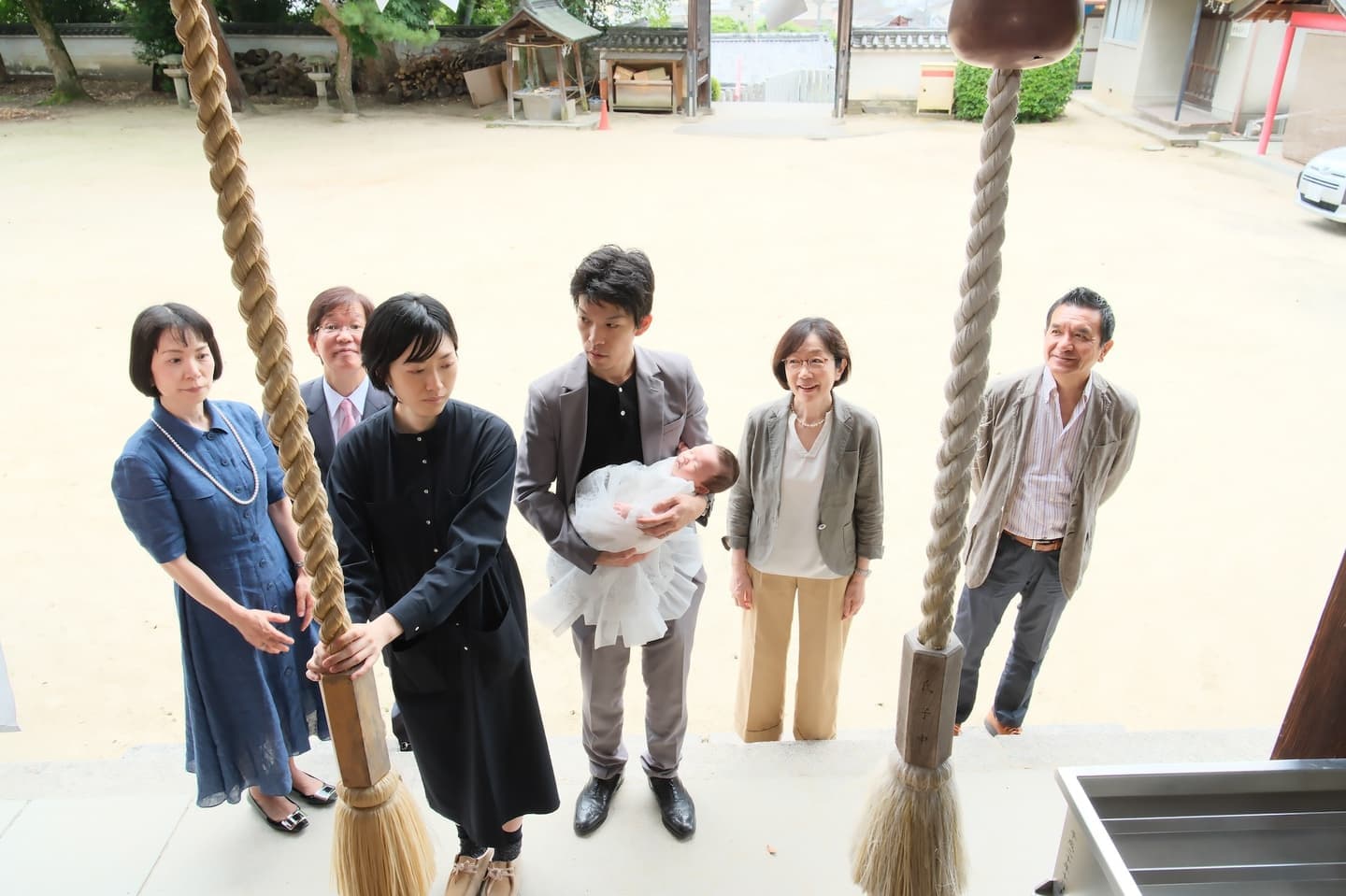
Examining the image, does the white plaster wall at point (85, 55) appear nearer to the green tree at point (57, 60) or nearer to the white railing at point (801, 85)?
the green tree at point (57, 60)

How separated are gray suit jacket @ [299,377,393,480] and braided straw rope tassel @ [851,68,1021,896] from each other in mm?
1616

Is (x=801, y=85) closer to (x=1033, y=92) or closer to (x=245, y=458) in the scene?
(x=1033, y=92)

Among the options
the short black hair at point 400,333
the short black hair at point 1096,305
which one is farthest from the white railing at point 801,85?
the short black hair at point 400,333

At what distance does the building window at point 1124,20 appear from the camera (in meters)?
15.5

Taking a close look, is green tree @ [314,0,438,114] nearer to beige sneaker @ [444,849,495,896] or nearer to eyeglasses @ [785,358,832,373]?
eyeglasses @ [785,358,832,373]

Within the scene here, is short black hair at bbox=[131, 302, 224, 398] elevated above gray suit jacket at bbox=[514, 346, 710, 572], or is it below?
above

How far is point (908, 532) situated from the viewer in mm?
4215

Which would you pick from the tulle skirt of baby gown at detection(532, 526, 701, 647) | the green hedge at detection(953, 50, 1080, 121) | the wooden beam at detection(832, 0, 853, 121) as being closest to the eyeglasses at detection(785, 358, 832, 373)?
the tulle skirt of baby gown at detection(532, 526, 701, 647)

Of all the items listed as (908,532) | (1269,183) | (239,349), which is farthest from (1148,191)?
(239,349)

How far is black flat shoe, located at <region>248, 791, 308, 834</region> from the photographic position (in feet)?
6.78

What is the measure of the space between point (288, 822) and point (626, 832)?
0.78 meters

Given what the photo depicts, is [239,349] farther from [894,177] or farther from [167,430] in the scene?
[894,177]

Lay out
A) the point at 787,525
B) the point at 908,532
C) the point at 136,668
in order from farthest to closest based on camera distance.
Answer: the point at 908,532 → the point at 136,668 → the point at 787,525

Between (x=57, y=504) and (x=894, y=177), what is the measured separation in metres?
9.64
